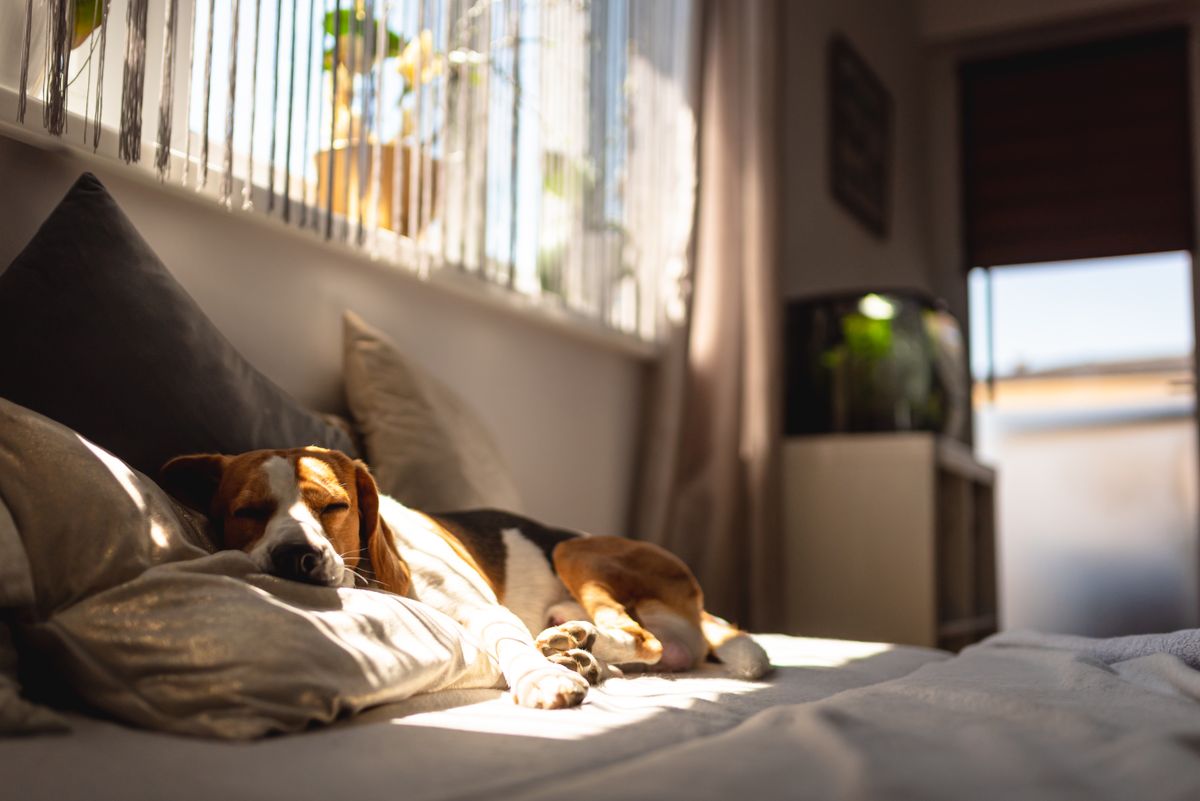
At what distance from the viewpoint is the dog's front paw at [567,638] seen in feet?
5.10

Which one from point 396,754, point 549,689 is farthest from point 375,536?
point 396,754

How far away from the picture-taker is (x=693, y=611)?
1.92m

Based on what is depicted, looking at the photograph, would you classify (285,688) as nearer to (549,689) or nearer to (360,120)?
(549,689)

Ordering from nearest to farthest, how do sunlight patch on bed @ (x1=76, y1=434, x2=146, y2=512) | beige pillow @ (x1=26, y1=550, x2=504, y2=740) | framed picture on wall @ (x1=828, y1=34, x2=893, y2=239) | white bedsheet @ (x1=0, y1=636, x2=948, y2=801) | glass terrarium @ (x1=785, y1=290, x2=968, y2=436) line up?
white bedsheet @ (x1=0, y1=636, x2=948, y2=801)
beige pillow @ (x1=26, y1=550, x2=504, y2=740)
sunlight patch on bed @ (x1=76, y1=434, x2=146, y2=512)
glass terrarium @ (x1=785, y1=290, x2=968, y2=436)
framed picture on wall @ (x1=828, y1=34, x2=893, y2=239)

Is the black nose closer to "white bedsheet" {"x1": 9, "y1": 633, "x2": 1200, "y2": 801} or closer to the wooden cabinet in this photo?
"white bedsheet" {"x1": 9, "y1": 633, "x2": 1200, "y2": 801}

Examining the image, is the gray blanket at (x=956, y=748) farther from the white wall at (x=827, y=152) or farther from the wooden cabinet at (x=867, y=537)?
the white wall at (x=827, y=152)

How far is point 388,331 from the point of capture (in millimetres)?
2484

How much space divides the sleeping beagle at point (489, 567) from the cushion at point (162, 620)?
0.14 meters

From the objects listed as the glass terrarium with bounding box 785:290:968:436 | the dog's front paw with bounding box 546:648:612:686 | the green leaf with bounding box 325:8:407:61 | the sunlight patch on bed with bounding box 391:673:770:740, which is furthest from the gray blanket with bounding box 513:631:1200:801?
the glass terrarium with bounding box 785:290:968:436

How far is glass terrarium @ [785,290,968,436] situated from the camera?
3713 millimetres

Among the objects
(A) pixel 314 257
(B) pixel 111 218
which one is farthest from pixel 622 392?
(B) pixel 111 218

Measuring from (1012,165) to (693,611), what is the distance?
14.5 feet

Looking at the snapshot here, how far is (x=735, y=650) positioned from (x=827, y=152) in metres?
3.31

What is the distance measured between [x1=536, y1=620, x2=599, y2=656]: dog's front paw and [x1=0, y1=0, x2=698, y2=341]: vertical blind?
0.99 meters
